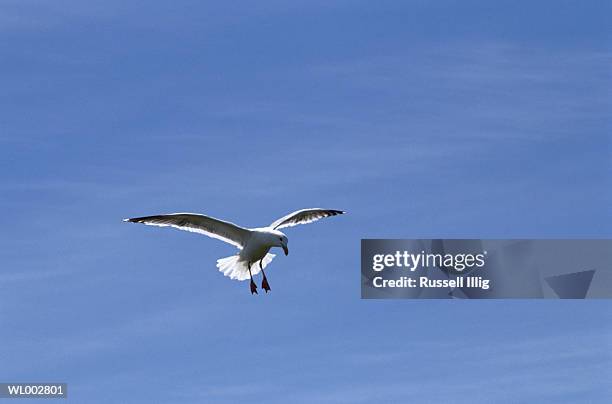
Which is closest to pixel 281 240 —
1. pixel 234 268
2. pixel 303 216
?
pixel 303 216

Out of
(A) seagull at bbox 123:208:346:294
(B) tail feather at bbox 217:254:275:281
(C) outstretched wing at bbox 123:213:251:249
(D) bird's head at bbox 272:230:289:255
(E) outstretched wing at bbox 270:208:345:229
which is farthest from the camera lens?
(B) tail feather at bbox 217:254:275:281

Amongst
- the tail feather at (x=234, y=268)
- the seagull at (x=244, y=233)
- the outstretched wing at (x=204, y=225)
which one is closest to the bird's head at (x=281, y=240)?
the seagull at (x=244, y=233)

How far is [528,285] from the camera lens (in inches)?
1428

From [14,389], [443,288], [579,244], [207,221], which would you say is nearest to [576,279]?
[579,244]

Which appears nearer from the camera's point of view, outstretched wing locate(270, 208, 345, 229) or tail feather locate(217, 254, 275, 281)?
outstretched wing locate(270, 208, 345, 229)

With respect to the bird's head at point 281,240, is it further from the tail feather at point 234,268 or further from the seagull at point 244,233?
the tail feather at point 234,268

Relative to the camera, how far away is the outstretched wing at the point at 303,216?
3625 cm

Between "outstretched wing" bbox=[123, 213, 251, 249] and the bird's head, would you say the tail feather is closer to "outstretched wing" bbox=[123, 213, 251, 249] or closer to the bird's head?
"outstretched wing" bbox=[123, 213, 251, 249]

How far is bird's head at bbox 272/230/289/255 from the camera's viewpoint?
35.3m

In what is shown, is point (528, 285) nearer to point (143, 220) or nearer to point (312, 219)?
point (312, 219)

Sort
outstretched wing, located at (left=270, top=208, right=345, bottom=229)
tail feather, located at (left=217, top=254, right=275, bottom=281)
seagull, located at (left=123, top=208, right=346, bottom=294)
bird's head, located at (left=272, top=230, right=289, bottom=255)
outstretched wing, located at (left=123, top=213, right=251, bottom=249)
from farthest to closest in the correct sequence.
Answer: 1. tail feather, located at (left=217, top=254, right=275, bottom=281)
2. outstretched wing, located at (left=270, top=208, right=345, bottom=229)
3. bird's head, located at (left=272, top=230, right=289, bottom=255)
4. seagull, located at (left=123, top=208, right=346, bottom=294)
5. outstretched wing, located at (left=123, top=213, right=251, bottom=249)

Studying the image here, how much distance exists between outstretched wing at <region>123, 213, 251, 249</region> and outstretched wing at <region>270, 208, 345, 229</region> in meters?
0.85

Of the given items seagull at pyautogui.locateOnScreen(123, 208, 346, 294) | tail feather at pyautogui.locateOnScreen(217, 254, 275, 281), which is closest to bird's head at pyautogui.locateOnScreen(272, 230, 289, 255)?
seagull at pyautogui.locateOnScreen(123, 208, 346, 294)

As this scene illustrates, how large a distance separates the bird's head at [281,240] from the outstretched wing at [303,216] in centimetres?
83
